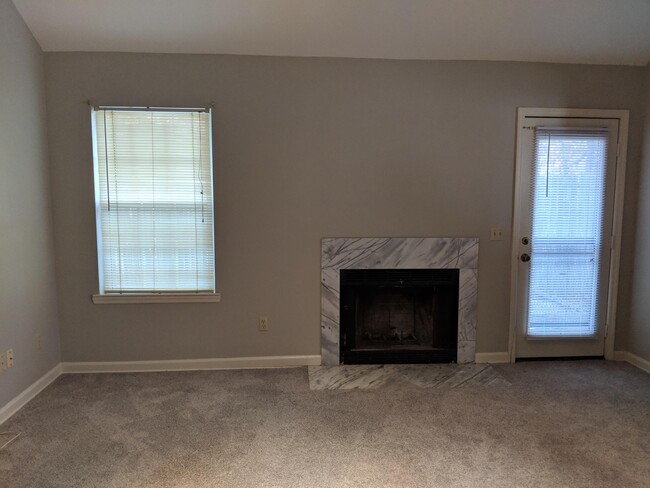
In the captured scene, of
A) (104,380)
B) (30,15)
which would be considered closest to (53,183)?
(30,15)

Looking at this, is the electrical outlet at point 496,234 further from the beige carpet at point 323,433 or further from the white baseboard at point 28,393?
the white baseboard at point 28,393

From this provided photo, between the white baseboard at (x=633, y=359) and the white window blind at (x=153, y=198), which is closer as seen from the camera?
the white window blind at (x=153, y=198)

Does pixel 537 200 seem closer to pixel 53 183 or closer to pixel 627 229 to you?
pixel 627 229

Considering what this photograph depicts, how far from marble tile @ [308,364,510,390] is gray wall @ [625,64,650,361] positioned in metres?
1.32

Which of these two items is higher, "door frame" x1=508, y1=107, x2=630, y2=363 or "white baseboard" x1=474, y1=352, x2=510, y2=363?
"door frame" x1=508, y1=107, x2=630, y2=363

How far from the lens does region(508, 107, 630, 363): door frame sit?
337 cm

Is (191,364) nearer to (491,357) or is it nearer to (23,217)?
(23,217)

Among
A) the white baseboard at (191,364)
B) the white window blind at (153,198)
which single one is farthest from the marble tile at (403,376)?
the white window blind at (153,198)

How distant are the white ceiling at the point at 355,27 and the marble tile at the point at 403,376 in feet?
8.38

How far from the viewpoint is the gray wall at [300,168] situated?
3.20 m

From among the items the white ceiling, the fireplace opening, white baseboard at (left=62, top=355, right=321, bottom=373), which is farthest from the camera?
the fireplace opening

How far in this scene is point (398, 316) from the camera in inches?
143

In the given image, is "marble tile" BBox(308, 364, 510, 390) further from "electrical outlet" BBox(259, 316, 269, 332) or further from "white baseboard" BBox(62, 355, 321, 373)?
"electrical outlet" BBox(259, 316, 269, 332)

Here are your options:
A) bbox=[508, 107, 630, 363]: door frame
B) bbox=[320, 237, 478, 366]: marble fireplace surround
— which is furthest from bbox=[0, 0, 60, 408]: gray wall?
bbox=[508, 107, 630, 363]: door frame
